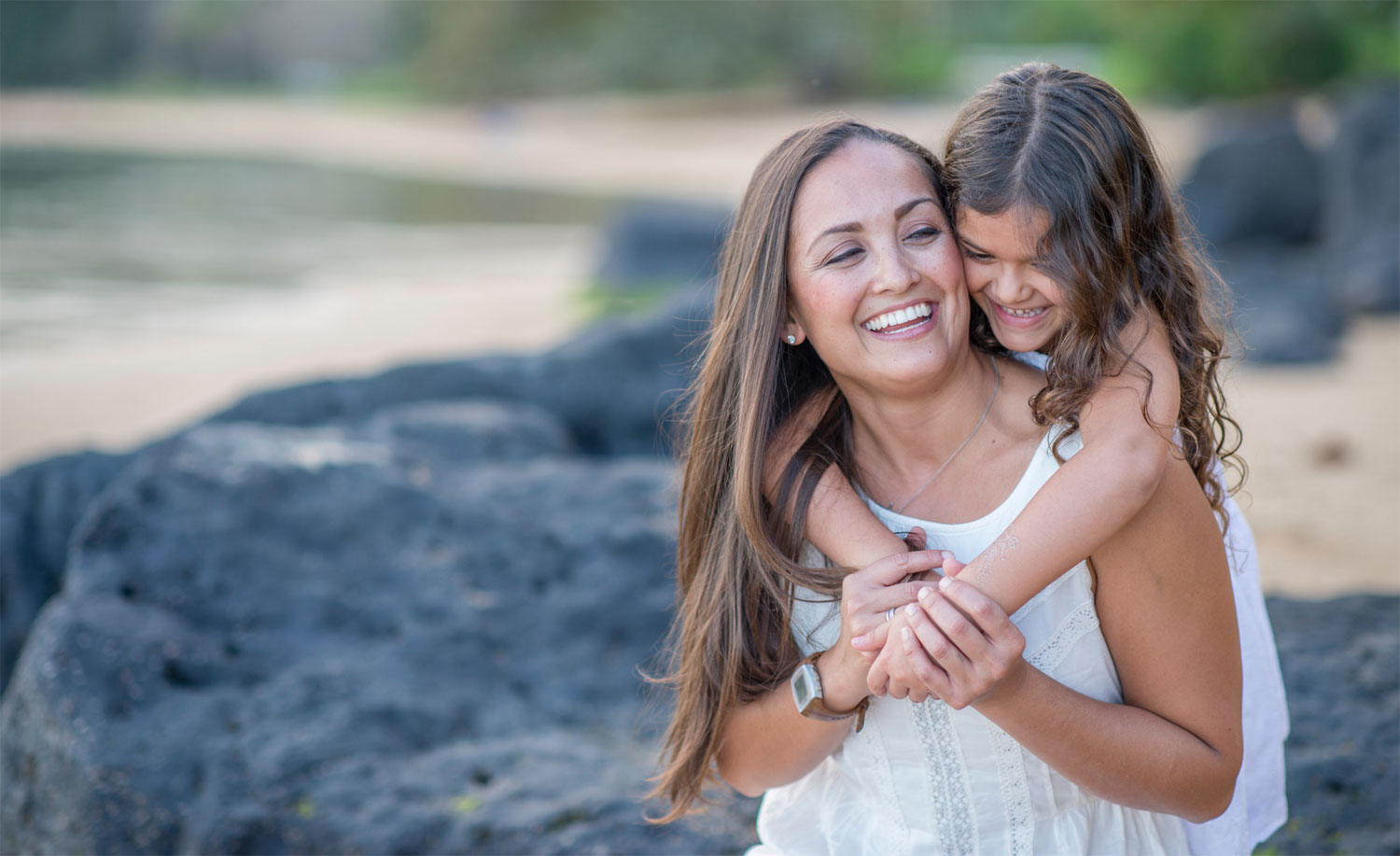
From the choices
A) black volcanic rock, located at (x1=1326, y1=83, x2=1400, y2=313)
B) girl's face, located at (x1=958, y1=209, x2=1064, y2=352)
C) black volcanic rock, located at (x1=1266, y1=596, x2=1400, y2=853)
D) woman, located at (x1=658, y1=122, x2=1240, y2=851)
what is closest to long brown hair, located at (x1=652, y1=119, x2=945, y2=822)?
woman, located at (x1=658, y1=122, x2=1240, y2=851)

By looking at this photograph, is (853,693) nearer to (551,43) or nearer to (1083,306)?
(1083,306)

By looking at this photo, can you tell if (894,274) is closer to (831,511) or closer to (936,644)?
(831,511)

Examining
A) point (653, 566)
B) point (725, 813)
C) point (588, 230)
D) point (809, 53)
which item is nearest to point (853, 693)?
point (725, 813)

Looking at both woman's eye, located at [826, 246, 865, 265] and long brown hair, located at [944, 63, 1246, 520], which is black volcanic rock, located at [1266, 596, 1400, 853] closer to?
long brown hair, located at [944, 63, 1246, 520]

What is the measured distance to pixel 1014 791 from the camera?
2012mm

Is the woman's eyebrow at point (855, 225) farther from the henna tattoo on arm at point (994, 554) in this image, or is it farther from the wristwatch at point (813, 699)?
the wristwatch at point (813, 699)

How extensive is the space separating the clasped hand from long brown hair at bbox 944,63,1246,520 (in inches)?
16.8

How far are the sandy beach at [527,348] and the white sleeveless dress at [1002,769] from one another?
1260mm

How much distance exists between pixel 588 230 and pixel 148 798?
21397mm

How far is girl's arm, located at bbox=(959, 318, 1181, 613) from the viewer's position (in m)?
1.85

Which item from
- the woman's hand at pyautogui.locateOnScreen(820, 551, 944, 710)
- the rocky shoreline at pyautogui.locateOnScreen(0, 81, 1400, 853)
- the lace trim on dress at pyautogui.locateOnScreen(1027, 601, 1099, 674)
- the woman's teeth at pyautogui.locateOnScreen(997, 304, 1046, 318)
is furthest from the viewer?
the rocky shoreline at pyautogui.locateOnScreen(0, 81, 1400, 853)

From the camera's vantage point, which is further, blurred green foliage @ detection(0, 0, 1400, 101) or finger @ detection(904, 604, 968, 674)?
blurred green foliage @ detection(0, 0, 1400, 101)

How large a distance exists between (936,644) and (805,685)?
0.34m

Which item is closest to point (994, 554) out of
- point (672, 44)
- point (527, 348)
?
point (527, 348)
